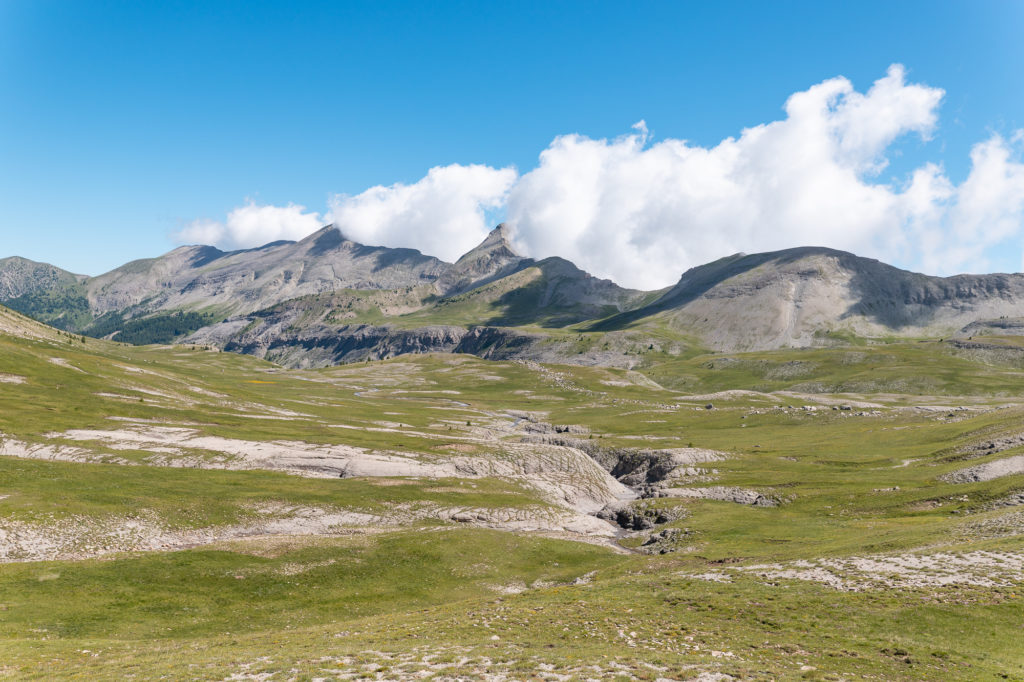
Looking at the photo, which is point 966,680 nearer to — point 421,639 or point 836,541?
point 421,639

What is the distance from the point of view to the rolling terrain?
26.4m

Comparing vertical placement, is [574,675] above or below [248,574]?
above

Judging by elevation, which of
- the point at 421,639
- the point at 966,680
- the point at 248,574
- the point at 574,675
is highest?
the point at 966,680

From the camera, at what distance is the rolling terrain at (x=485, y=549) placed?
2641 centimetres

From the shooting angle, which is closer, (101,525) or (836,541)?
(836,541)

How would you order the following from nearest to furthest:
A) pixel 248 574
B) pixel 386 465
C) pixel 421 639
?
1. pixel 421 639
2. pixel 248 574
3. pixel 386 465

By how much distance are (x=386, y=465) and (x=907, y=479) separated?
74889mm

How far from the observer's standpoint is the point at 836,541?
158 feet

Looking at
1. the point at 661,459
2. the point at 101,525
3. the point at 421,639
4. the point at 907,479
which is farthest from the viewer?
the point at 661,459

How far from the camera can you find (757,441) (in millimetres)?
118312

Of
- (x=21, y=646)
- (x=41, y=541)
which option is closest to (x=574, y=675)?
(x=21, y=646)

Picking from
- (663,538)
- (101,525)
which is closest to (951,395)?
(663,538)

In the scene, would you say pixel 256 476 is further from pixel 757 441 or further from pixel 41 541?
pixel 757 441

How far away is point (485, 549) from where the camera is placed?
55281 millimetres
